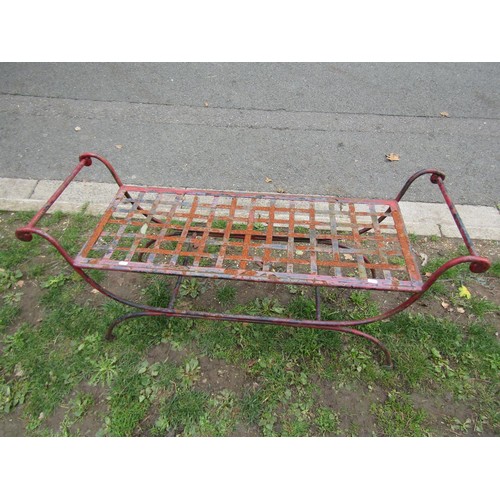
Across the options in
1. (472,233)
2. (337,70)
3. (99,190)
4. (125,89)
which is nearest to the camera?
(472,233)

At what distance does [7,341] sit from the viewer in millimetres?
2289

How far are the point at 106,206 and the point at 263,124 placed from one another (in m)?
1.90

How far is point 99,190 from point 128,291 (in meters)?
1.16

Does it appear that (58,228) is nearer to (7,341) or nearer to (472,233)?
(7,341)

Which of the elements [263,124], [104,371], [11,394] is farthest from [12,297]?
[263,124]

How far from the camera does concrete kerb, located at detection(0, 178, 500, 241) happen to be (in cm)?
291

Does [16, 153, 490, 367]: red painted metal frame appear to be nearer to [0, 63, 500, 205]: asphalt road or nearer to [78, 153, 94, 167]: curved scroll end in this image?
[78, 153, 94, 167]: curved scroll end

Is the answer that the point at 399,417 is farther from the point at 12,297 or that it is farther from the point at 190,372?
the point at 12,297

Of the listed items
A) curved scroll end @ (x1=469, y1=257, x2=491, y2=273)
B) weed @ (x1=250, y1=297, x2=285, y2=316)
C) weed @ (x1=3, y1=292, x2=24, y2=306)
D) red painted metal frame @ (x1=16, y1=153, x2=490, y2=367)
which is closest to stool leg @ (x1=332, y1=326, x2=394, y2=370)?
red painted metal frame @ (x1=16, y1=153, x2=490, y2=367)

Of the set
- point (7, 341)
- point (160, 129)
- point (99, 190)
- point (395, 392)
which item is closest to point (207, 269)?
point (395, 392)

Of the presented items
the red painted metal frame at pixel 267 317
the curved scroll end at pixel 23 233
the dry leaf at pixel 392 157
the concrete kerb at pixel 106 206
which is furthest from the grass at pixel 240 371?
the dry leaf at pixel 392 157

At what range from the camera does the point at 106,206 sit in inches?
122

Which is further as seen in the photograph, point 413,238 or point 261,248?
point 413,238

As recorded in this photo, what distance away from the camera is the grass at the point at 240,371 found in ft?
6.51
